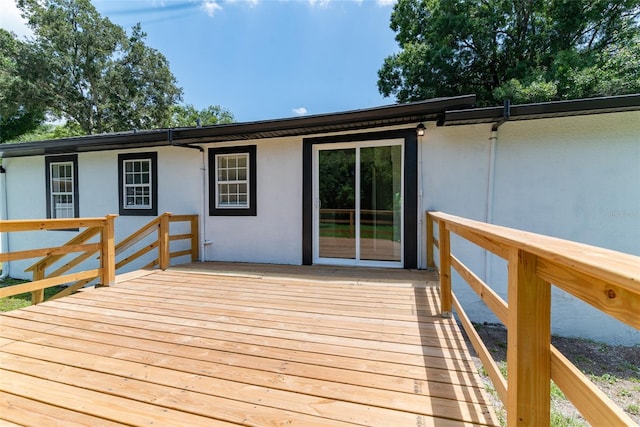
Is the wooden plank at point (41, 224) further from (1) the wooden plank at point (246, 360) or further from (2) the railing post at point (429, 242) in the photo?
(2) the railing post at point (429, 242)

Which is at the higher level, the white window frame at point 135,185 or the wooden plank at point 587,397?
the white window frame at point 135,185

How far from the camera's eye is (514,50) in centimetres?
1183

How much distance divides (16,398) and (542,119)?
5.93 metres

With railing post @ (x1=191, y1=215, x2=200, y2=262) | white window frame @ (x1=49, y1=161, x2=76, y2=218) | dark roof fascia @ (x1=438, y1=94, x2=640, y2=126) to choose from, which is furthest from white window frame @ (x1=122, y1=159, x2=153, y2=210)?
dark roof fascia @ (x1=438, y1=94, x2=640, y2=126)

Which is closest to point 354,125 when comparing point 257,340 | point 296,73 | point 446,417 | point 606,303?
point 257,340

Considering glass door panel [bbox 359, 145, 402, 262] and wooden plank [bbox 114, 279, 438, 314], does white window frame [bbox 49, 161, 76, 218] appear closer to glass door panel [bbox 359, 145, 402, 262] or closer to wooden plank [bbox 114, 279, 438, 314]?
wooden plank [bbox 114, 279, 438, 314]

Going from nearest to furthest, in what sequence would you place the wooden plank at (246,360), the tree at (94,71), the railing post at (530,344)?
the railing post at (530,344), the wooden plank at (246,360), the tree at (94,71)

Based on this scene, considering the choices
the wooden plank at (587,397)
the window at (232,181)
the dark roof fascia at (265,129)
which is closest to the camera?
the wooden plank at (587,397)

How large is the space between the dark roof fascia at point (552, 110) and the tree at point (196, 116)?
2089cm

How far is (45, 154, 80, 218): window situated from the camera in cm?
678

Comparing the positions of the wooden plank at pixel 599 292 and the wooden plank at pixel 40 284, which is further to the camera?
the wooden plank at pixel 40 284

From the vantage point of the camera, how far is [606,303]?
0.70 m

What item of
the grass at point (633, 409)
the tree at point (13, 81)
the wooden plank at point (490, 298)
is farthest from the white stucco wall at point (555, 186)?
the tree at point (13, 81)

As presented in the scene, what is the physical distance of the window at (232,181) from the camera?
5547 millimetres
